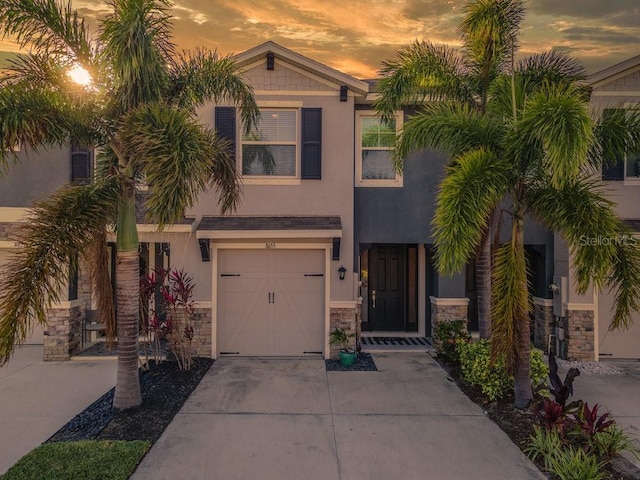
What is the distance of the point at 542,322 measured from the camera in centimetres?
998

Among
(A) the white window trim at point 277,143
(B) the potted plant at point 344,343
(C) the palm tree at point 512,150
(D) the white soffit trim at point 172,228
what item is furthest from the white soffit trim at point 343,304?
(D) the white soffit trim at point 172,228

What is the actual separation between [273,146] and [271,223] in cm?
183

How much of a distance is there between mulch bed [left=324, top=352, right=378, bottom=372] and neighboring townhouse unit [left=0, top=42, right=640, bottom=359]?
1.61 feet

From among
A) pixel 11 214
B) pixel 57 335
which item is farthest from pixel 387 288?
pixel 11 214

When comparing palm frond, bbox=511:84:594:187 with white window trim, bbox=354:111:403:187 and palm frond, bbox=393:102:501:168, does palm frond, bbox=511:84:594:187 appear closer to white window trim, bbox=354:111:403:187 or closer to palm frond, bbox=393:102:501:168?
palm frond, bbox=393:102:501:168

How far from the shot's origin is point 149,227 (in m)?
8.69

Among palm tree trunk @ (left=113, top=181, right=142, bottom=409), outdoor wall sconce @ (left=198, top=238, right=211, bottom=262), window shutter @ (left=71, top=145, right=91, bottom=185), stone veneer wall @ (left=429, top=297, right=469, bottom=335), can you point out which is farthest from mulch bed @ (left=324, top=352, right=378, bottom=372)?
window shutter @ (left=71, top=145, right=91, bottom=185)

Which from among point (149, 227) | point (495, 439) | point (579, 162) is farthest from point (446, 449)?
point (149, 227)

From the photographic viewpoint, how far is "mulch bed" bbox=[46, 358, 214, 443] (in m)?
5.51

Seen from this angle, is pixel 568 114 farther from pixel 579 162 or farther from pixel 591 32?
pixel 591 32

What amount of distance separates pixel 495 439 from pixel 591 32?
1098 cm

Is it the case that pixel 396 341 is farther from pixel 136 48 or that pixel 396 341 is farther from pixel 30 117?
pixel 30 117

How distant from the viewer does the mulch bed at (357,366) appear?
8.43m

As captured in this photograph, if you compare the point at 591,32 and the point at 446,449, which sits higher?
the point at 591,32
